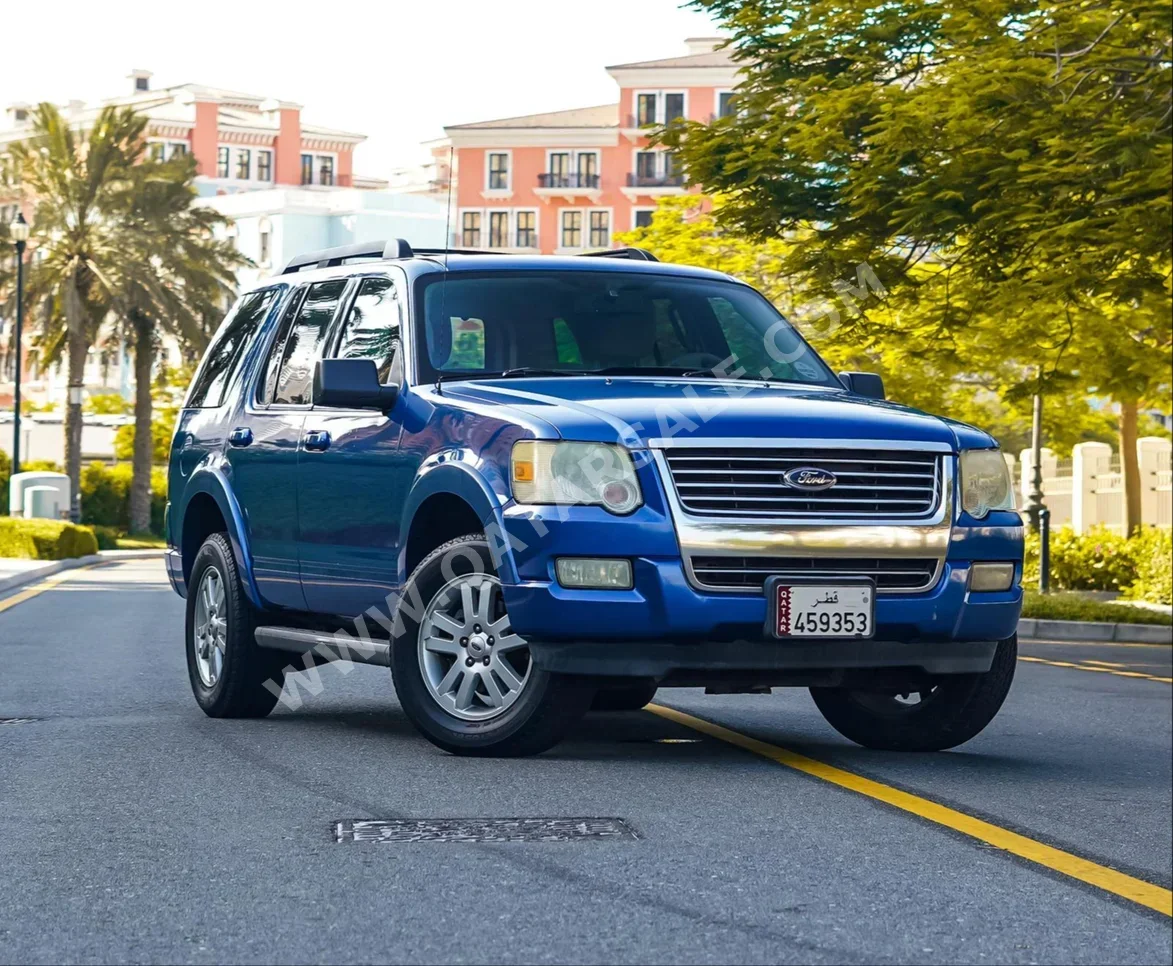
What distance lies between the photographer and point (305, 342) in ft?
30.8

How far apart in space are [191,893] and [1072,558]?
27.2m

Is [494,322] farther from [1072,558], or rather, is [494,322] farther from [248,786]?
[1072,558]

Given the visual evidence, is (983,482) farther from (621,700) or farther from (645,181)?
(645,181)

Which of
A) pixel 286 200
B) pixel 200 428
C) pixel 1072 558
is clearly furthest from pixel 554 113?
pixel 200 428

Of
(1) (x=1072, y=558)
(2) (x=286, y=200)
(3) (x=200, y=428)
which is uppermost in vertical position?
(2) (x=286, y=200)

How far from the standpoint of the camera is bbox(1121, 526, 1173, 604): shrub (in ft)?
84.5

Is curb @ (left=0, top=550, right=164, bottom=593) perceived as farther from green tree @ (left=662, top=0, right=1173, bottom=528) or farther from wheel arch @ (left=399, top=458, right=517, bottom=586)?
wheel arch @ (left=399, top=458, right=517, bottom=586)

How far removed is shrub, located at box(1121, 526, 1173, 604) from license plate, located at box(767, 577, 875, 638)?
19270 mm

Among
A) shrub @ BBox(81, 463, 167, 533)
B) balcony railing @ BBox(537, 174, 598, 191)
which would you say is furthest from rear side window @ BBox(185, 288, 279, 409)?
balcony railing @ BBox(537, 174, 598, 191)

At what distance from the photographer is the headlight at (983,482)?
7602mm

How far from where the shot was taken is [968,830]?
6.33 metres

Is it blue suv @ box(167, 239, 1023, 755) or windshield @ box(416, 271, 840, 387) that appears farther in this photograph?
windshield @ box(416, 271, 840, 387)

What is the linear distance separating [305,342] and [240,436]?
22.3 inches

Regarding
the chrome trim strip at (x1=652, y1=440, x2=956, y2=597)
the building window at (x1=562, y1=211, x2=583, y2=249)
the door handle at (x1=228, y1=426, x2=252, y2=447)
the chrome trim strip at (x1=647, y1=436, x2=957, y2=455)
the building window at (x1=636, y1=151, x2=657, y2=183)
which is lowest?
the chrome trim strip at (x1=652, y1=440, x2=956, y2=597)
